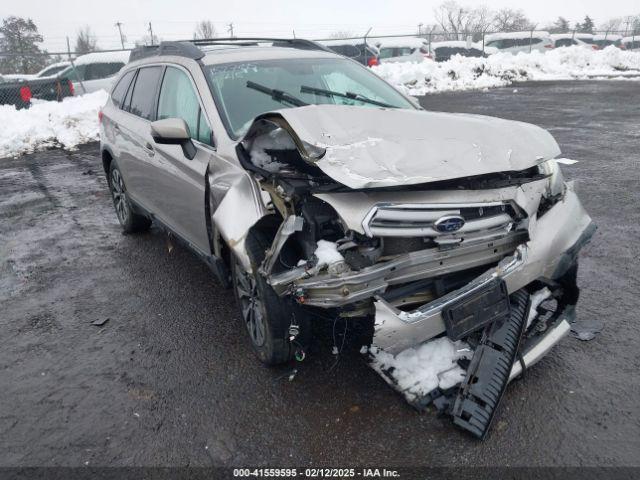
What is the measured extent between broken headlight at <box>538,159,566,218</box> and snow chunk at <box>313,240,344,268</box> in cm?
128

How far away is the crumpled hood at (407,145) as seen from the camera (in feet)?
8.20

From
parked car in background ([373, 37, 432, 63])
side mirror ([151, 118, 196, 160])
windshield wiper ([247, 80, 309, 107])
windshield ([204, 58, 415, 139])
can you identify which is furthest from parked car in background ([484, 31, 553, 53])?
side mirror ([151, 118, 196, 160])

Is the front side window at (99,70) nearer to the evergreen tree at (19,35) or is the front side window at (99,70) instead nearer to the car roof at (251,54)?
the car roof at (251,54)

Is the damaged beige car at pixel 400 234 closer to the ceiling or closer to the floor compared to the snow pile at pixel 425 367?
closer to the ceiling

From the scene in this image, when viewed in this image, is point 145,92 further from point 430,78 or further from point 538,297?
point 430,78

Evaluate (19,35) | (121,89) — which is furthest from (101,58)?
(19,35)

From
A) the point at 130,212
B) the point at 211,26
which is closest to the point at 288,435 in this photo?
the point at 130,212

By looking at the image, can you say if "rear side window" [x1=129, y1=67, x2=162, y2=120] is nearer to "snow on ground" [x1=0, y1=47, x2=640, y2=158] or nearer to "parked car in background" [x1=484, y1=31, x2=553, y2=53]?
"snow on ground" [x1=0, y1=47, x2=640, y2=158]

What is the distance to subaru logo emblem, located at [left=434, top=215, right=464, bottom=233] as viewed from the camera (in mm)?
2510

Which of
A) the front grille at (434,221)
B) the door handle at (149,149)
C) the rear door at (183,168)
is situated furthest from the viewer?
the door handle at (149,149)

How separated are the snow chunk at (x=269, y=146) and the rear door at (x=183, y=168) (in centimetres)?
50

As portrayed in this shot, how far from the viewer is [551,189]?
3049 mm

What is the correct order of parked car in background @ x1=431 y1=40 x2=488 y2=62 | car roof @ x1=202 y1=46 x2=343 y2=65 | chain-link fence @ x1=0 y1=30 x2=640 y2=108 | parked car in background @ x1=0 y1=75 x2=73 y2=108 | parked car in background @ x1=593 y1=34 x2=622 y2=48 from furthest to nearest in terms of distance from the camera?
parked car in background @ x1=593 y1=34 x2=622 y2=48, parked car in background @ x1=431 y1=40 x2=488 y2=62, chain-link fence @ x1=0 y1=30 x2=640 y2=108, parked car in background @ x1=0 y1=75 x2=73 y2=108, car roof @ x1=202 y1=46 x2=343 y2=65

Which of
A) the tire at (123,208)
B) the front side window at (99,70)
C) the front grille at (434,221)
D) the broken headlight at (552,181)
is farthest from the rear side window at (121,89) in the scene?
the front side window at (99,70)
